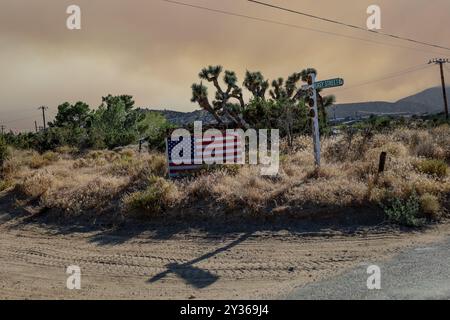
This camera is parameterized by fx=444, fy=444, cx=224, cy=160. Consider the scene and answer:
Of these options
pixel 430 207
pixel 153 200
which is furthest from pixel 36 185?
pixel 430 207

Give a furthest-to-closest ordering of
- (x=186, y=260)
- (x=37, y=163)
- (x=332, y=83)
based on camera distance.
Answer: (x=37, y=163) < (x=332, y=83) < (x=186, y=260)

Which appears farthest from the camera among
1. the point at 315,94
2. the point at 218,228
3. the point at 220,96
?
the point at 220,96

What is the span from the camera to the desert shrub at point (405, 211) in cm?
813

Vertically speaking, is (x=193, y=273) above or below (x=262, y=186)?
below

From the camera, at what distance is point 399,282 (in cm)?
552

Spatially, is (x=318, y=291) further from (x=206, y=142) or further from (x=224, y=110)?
(x=224, y=110)

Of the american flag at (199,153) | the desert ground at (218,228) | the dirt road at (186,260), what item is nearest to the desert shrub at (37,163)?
the desert ground at (218,228)

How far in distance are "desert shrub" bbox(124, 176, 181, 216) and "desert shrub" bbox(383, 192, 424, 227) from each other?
4.51 meters

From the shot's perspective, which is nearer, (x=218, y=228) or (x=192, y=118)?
(x=218, y=228)

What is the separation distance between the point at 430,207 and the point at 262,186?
3506mm

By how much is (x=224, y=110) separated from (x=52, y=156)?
57.2 feet

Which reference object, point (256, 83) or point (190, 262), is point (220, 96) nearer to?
point (256, 83)
